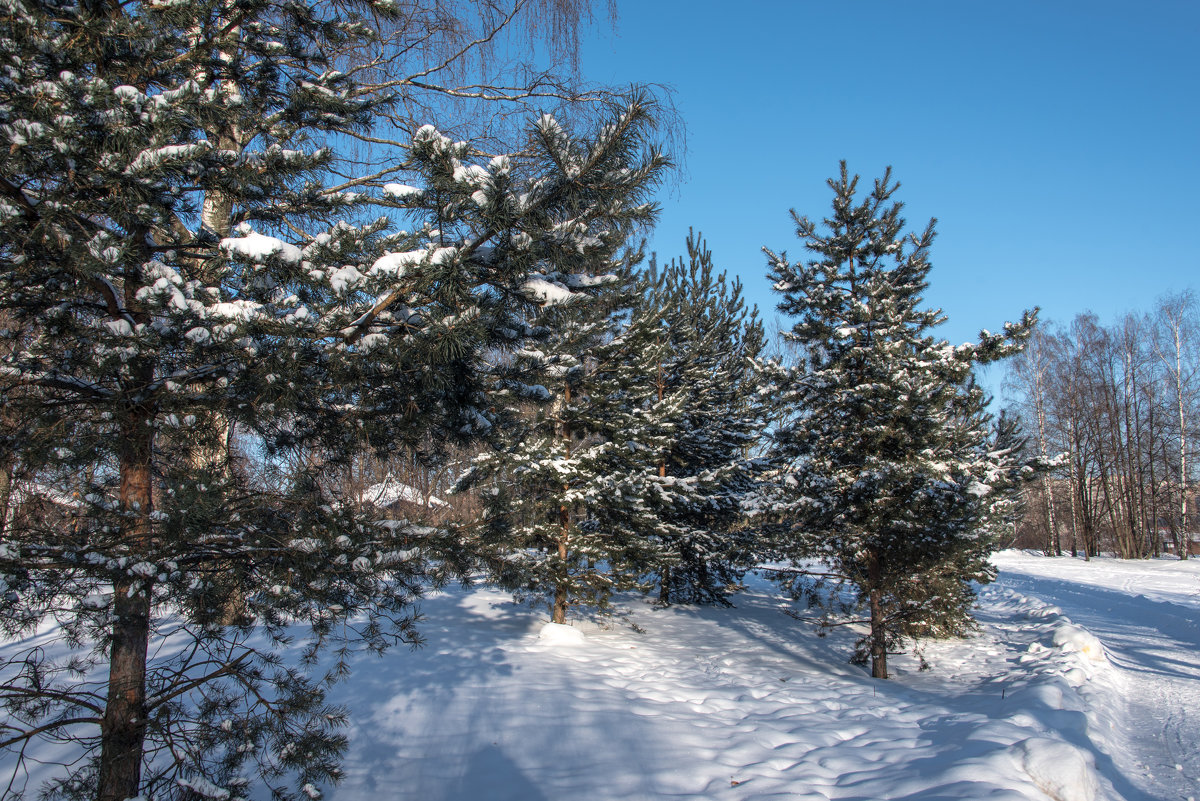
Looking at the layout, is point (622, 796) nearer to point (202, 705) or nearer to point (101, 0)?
point (202, 705)

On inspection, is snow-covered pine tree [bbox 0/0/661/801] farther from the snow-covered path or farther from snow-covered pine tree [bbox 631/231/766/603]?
snow-covered pine tree [bbox 631/231/766/603]

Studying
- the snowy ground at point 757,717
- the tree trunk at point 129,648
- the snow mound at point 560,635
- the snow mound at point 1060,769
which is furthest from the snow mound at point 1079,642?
the tree trunk at point 129,648

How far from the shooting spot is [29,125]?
2389mm

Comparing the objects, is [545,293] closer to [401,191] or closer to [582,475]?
[401,191]

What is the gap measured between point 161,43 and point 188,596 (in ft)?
8.81

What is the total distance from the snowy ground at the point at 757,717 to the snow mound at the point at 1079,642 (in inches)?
1.8

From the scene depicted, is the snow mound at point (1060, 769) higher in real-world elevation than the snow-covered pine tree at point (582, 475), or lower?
lower

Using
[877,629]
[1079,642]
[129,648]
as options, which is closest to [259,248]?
[129,648]

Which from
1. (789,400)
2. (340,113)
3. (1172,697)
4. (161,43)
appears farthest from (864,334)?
(161,43)

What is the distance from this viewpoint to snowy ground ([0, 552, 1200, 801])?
14.8 ft

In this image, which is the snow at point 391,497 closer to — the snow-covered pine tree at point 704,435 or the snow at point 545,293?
the snow at point 545,293

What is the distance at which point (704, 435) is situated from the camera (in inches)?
560

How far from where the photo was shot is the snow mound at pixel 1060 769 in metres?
4.15

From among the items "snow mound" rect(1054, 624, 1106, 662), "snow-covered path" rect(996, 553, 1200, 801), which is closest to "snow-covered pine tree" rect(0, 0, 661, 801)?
"snow-covered path" rect(996, 553, 1200, 801)
